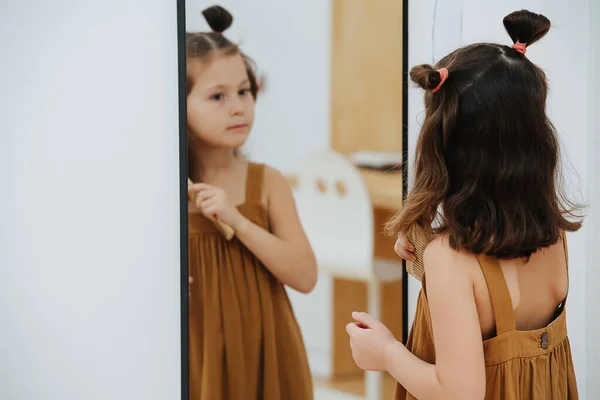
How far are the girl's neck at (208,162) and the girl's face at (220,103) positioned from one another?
17 mm

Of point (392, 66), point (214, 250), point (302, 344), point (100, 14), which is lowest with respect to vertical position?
point (302, 344)

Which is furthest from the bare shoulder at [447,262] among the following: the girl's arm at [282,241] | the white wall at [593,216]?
the white wall at [593,216]

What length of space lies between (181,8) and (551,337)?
107 cm

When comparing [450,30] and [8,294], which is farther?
[450,30]

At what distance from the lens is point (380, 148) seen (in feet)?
5.82

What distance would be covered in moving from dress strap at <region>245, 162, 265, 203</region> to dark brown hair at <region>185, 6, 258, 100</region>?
0.24 m

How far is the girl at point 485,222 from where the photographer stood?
980 millimetres

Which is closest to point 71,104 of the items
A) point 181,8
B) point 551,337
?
point 181,8

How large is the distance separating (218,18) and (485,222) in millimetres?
879

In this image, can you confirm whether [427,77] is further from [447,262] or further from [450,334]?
[450,334]

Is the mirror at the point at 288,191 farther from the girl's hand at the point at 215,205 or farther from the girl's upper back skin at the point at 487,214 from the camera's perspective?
the girl's upper back skin at the point at 487,214

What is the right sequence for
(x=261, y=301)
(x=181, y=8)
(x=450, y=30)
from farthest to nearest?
1. (x=450, y=30)
2. (x=261, y=301)
3. (x=181, y=8)

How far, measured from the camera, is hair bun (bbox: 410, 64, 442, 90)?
100cm

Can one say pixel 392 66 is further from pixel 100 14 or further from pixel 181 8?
pixel 100 14
